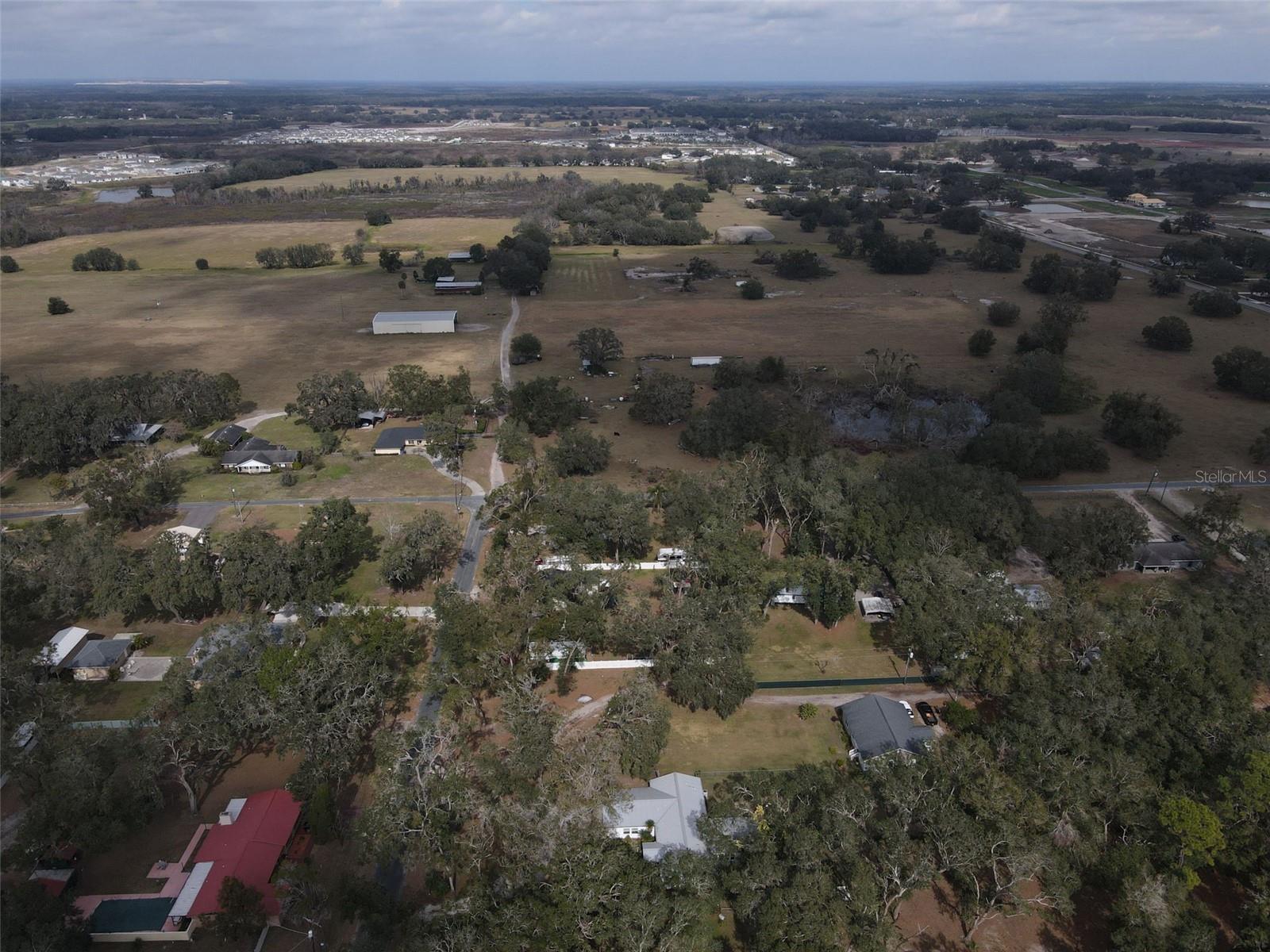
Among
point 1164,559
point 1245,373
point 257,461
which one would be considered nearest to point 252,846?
point 257,461

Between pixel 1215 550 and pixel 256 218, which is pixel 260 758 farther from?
pixel 256 218

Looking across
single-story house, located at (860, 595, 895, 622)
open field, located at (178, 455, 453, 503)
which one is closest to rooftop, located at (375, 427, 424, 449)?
open field, located at (178, 455, 453, 503)

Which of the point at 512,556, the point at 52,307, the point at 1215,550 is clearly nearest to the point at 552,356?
the point at 512,556

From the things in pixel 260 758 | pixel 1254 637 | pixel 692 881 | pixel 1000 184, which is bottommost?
pixel 260 758

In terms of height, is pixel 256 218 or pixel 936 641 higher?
pixel 256 218

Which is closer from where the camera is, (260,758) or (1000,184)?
(260,758)

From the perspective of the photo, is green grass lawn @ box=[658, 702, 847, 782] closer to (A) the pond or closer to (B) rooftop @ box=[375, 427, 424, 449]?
(B) rooftop @ box=[375, 427, 424, 449]
